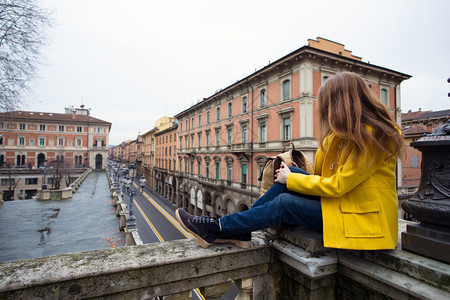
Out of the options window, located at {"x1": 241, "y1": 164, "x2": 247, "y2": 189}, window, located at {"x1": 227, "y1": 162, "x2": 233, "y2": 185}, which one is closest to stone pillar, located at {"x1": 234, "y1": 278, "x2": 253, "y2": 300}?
window, located at {"x1": 241, "y1": 164, "x2": 247, "y2": 189}

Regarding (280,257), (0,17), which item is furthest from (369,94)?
(0,17)

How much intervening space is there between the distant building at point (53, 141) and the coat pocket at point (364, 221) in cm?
5079

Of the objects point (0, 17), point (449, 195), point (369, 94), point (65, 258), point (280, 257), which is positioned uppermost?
point (0, 17)

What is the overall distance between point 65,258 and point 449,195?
2.82 metres

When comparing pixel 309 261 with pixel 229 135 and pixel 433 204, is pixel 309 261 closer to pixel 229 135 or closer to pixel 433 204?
pixel 433 204

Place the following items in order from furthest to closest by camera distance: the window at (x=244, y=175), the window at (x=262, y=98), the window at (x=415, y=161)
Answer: the window at (x=415, y=161), the window at (x=244, y=175), the window at (x=262, y=98)

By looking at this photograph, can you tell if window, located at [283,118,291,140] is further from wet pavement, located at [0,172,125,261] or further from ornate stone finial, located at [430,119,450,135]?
ornate stone finial, located at [430,119,450,135]

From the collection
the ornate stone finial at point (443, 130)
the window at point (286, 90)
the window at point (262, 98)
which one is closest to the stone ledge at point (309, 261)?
the ornate stone finial at point (443, 130)

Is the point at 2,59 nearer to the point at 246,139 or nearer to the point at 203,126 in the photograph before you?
the point at 246,139

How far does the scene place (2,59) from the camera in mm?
7328

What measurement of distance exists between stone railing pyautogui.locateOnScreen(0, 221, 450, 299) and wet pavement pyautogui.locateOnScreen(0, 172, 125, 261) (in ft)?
29.7

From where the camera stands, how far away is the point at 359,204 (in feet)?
5.40

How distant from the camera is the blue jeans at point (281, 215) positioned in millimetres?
1796

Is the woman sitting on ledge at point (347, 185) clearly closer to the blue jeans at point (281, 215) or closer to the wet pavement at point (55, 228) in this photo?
the blue jeans at point (281, 215)
